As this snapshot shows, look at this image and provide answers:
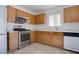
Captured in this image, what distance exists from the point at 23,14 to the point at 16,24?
28.9 inches

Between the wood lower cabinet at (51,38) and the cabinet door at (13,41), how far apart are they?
187 cm

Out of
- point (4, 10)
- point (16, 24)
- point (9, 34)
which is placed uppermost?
point (4, 10)

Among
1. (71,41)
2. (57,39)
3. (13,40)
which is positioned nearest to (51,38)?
(57,39)

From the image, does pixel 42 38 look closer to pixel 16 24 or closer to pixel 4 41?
pixel 16 24

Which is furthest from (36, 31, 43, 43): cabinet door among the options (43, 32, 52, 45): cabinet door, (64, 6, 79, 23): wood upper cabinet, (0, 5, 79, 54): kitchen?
(64, 6, 79, 23): wood upper cabinet

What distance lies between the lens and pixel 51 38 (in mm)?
4395

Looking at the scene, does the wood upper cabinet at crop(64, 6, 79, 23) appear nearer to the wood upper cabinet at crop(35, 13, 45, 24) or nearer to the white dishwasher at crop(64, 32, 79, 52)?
the white dishwasher at crop(64, 32, 79, 52)

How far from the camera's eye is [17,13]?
404 cm

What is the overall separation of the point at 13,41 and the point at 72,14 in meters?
2.91

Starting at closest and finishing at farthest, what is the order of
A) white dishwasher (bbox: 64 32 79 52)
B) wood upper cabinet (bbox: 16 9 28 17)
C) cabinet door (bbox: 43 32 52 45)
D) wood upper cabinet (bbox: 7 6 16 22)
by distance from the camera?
white dishwasher (bbox: 64 32 79 52) < wood upper cabinet (bbox: 7 6 16 22) < wood upper cabinet (bbox: 16 9 28 17) < cabinet door (bbox: 43 32 52 45)

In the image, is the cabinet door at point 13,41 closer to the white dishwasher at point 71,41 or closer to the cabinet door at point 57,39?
the cabinet door at point 57,39

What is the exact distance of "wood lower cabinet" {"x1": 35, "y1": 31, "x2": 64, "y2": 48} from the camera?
389cm

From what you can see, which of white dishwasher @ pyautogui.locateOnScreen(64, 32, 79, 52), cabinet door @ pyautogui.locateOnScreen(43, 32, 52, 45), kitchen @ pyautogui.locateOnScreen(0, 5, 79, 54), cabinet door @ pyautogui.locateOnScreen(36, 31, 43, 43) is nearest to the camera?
white dishwasher @ pyautogui.locateOnScreen(64, 32, 79, 52)
